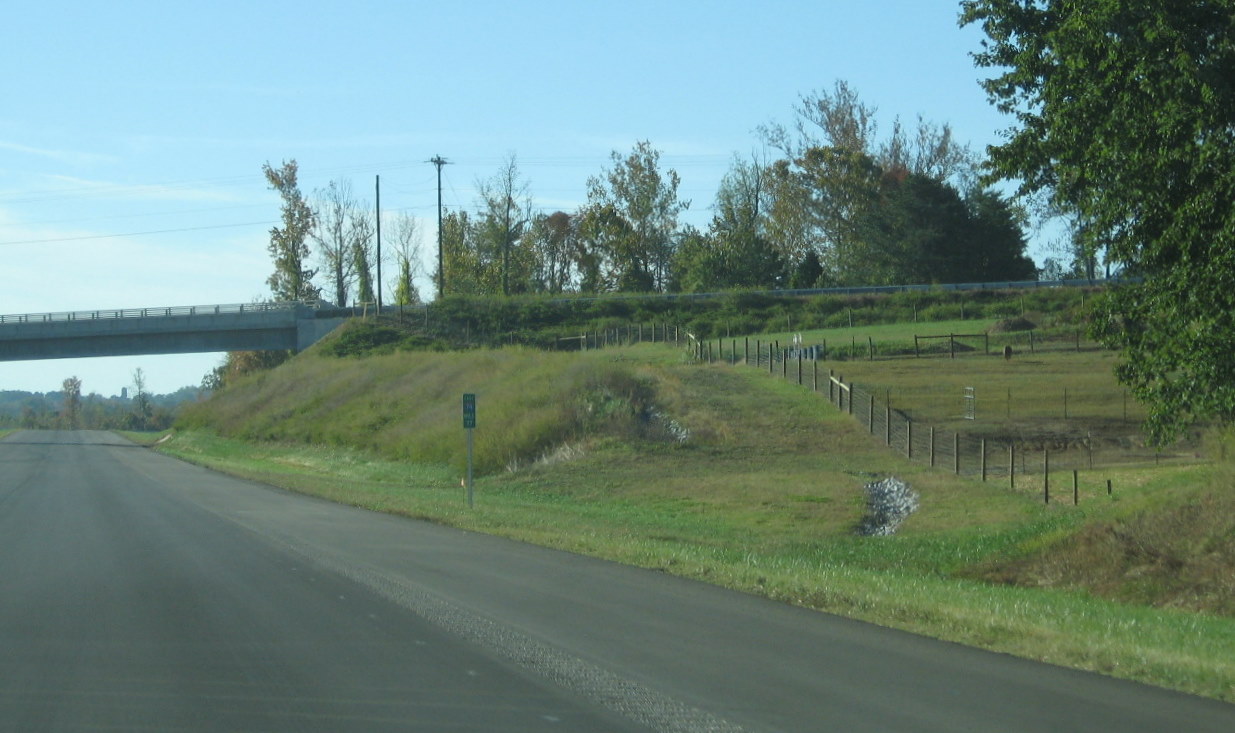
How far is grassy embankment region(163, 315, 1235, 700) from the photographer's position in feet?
38.9

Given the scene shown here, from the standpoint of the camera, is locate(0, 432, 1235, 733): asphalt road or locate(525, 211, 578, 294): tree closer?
locate(0, 432, 1235, 733): asphalt road

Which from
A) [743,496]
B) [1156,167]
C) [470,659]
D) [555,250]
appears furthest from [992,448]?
[555,250]

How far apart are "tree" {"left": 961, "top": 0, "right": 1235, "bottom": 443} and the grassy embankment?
189cm

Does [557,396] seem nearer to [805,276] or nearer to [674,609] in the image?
[674,609]

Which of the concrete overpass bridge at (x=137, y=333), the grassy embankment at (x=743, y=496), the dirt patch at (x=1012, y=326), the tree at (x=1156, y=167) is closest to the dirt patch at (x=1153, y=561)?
the grassy embankment at (x=743, y=496)

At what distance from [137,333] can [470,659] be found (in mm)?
75769

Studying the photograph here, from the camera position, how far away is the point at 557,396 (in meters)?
47.2

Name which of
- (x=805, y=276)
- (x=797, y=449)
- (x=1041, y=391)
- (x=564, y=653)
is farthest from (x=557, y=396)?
(x=805, y=276)

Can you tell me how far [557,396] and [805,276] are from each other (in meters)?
61.1

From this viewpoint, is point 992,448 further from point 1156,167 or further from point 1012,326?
point 1012,326

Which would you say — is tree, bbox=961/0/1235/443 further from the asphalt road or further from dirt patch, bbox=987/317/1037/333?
dirt patch, bbox=987/317/1037/333

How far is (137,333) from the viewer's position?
3103 inches

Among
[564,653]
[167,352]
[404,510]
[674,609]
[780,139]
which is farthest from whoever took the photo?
[780,139]

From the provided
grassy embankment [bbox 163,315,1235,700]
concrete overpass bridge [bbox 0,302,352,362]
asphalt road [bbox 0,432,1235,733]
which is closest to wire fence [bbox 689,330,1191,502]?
grassy embankment [bbox 163,315,1235,700]
